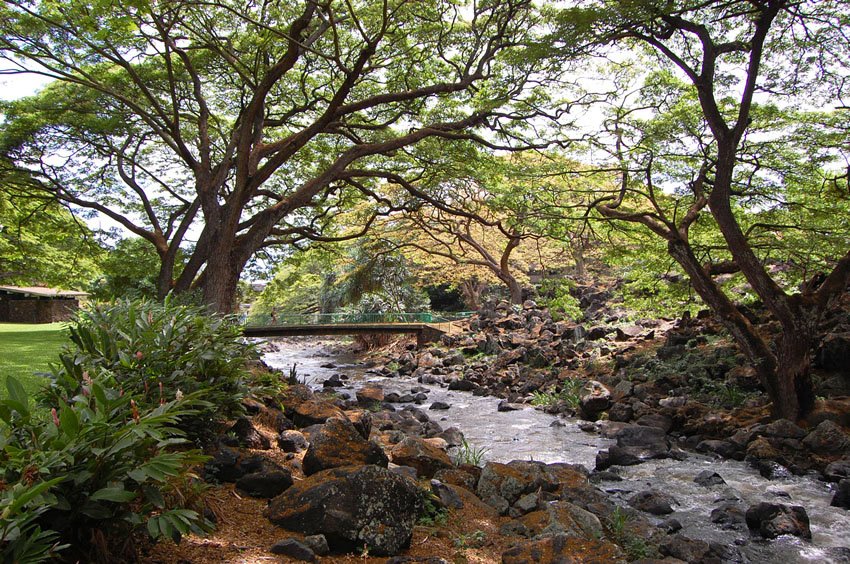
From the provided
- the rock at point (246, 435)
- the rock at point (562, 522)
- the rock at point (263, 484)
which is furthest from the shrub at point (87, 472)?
the rock at point (562, 522)

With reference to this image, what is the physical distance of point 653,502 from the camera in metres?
5.57

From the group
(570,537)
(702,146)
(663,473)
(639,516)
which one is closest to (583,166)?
(702,146)

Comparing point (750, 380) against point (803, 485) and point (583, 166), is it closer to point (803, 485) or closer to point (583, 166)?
point (803, 485)

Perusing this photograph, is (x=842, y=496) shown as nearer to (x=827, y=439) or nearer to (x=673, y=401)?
(x=827, y=439)

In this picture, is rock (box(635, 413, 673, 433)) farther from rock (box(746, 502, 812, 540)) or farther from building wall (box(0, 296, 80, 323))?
building wall (box(0, 296, 80, 323))

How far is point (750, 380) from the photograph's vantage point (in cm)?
962

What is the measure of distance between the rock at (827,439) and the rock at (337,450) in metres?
6.01

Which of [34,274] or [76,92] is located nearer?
[76,92]

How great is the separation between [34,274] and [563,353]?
753 inches

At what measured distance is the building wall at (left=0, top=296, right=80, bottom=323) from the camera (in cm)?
2533

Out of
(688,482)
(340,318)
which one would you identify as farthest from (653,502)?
(340,318)

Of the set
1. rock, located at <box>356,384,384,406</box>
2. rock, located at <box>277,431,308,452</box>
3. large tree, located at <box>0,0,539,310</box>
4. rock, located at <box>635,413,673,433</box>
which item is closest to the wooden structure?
large tree, located at <box>0,0,539,310</box>

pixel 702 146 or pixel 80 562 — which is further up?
pixel 702 146

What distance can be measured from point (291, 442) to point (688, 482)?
481 cm
